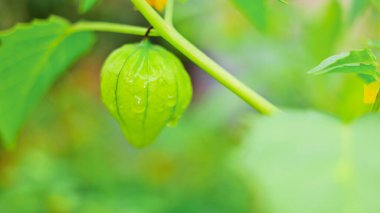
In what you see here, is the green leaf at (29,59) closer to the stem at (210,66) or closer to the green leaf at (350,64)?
the stem at (210,66)

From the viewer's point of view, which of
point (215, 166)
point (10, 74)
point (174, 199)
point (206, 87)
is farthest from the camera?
point (206, 87)

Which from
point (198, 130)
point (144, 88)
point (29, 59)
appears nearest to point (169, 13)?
point (144, 88)

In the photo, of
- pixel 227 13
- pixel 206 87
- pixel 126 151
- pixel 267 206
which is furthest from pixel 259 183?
pixel 206 87

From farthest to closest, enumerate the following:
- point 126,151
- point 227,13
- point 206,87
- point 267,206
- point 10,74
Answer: point 206,87
point 126,151
point 227,13
point 10,74
point 267,206

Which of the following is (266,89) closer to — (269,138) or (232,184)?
(232,184)

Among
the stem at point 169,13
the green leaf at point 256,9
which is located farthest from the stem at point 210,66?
the green leaf at point 256,9

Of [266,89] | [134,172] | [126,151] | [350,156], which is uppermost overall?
[350,156]

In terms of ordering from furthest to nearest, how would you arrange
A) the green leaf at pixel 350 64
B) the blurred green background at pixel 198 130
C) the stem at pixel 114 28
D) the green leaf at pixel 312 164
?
the blurred green background at pixel 198 130
the stem at pixel 114 28
the green leaf at pixel 350 64
the green leaf at pixel 312 164
